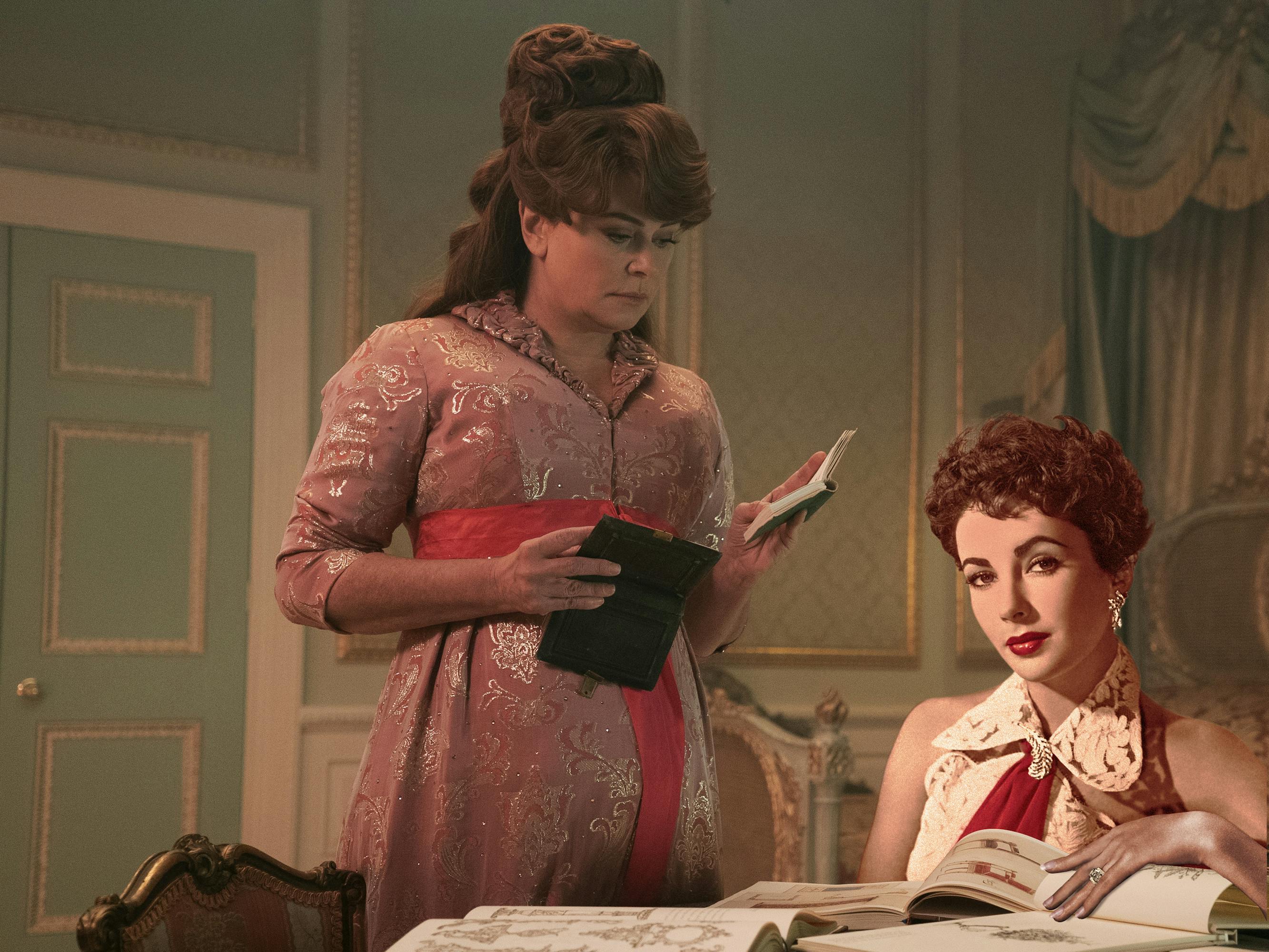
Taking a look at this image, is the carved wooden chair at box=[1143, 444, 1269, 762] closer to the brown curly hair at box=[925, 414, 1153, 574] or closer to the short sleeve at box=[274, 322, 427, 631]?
the brown curly hair at box=[925, 414, 1153, 574]

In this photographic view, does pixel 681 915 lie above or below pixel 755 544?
below

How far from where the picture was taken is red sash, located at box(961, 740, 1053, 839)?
1283 mm

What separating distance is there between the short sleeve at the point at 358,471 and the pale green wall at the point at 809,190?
3037 millimetres

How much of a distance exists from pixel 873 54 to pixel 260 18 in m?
2.49

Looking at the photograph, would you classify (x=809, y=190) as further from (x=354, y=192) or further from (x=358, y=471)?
(x=358, y=471)

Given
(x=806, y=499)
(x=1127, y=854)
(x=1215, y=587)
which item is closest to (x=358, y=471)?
(x=806, y=499)

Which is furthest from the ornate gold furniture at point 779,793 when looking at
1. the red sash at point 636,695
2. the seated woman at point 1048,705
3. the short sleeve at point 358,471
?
the short sleeve at point 358,471

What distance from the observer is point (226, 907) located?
1.10m

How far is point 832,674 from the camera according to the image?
4922 mm

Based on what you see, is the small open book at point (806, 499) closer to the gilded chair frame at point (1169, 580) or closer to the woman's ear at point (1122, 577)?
the woman's ear at point (1122, 577)

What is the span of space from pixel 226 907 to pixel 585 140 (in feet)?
2.74

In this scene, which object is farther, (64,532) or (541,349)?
(64,532)

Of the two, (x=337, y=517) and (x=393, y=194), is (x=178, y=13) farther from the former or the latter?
(x=337, y=517)

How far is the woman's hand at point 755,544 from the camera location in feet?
4.45
